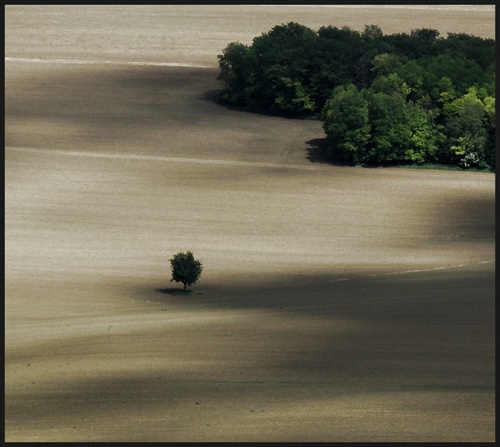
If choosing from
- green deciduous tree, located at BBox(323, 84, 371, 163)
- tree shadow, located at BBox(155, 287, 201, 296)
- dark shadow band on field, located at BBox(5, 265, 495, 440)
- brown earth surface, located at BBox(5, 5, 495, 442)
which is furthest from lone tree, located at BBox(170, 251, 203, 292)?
green deciduous tree, located at BBox(323, 84, 371, 163)

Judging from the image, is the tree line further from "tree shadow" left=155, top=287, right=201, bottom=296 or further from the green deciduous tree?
"tree shadow" left=155, top=287, right=201, bottom=296

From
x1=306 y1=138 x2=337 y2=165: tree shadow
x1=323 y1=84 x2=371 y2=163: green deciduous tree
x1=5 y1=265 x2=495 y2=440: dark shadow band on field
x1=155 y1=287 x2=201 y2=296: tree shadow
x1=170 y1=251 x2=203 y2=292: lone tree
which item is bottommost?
x1=155 y1=287 x2=201 y2=296: tree shadow

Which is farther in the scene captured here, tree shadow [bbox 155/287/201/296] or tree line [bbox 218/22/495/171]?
tree line [bbox 218/22/495/171]

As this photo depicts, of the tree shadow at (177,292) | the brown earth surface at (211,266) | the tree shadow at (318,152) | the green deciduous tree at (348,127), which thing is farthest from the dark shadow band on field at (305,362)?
the tree shadow at (318,152)

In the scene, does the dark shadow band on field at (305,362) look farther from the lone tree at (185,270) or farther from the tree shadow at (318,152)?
the tree shadow at (318,152)

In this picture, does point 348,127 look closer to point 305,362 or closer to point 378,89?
point 378,89

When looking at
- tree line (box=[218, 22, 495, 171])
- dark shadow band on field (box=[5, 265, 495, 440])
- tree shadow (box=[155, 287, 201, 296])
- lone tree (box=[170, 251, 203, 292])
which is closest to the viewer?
dark shadow band on field (box=[5, 265, 495, 440])

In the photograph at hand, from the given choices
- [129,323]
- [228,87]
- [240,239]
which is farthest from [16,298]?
[228,87]
